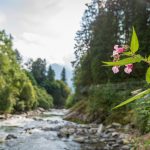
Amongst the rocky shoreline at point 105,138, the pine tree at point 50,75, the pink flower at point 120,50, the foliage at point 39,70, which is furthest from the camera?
the pine tree at point 50,75

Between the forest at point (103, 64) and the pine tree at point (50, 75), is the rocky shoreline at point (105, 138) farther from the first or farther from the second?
the pine tree at point (50, 75)

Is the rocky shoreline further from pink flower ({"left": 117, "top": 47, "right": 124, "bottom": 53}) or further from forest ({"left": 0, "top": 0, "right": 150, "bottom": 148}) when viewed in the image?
pink flower ({"left": 117, "top": 47, "right": 124, "bottom": 53})

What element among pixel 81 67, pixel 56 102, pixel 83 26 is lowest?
pixel 56 102

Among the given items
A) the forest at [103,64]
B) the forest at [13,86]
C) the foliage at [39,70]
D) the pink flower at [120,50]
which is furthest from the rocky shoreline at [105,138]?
the foliage at [39,70]

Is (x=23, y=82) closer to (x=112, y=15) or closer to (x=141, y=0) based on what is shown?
(x=112, y=15)

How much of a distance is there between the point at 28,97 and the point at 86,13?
2068 centimetres

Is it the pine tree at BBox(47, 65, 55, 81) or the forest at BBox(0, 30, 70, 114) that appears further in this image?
the pine tree at BBox(47, 65, 55, 81)

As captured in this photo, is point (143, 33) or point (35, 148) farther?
point (143, 33)

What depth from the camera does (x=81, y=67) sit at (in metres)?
35.9

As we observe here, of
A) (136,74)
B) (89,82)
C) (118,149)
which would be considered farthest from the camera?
(89,82)

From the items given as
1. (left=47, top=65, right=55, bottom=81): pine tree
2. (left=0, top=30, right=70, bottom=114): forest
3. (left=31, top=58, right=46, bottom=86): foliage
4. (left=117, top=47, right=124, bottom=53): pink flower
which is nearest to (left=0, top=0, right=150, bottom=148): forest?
(left=0, top=30, right=70, bottom=114): forest

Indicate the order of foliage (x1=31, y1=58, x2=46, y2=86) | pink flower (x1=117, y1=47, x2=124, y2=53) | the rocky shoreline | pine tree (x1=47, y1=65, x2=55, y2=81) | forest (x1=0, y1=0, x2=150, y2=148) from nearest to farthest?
pink flower (x1=117, y1=47, x2=124, y2=53) → the rocky shoreline → forest (x1=0, y1=0, x2=150, y2=148) → foliage (x1=31, y1=58, x2=46, y2=86) → pine tree (x1=47, y1=65, x2=55, y2=81)

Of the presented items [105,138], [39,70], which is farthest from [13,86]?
[39,70]

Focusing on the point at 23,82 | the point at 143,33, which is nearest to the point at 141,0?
the point at 143,33
